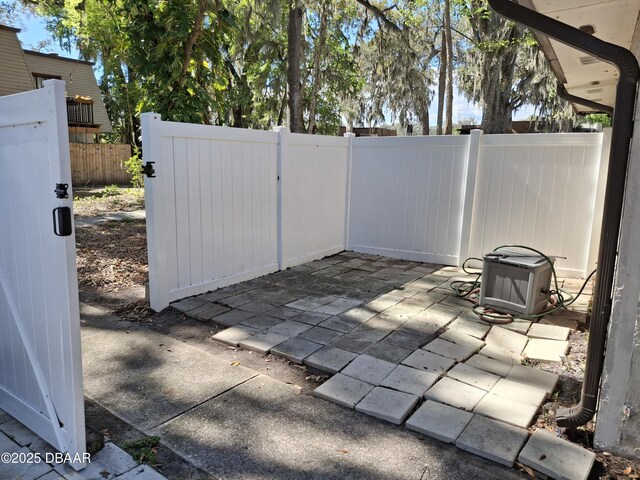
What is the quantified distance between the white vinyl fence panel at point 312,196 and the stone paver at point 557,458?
3.68m

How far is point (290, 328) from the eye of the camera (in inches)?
140

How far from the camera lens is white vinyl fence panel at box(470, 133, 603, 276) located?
4984mm

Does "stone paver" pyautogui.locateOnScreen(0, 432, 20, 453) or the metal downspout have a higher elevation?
the metal downspout

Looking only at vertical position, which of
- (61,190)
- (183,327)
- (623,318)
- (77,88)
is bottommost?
(183,327)

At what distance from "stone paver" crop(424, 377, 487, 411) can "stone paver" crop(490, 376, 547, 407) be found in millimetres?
118

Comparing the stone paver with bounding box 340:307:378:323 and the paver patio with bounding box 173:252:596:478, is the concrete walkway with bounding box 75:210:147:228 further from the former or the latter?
the stone paver with bounding box 340:307:378:323

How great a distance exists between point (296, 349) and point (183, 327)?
1.07 m

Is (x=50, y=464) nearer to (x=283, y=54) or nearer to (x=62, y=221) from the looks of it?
(x=62, y=221)

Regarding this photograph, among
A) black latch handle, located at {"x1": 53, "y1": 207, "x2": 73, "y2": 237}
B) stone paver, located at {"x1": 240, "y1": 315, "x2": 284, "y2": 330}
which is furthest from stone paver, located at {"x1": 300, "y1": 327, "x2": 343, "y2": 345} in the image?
black latch handle, located at {"x1": 53, "y1": 207, "x2": 73, "y2": 237}

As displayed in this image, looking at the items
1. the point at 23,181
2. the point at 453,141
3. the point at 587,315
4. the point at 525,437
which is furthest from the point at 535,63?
the point at 23,181

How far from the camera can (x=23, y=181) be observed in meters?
1.95

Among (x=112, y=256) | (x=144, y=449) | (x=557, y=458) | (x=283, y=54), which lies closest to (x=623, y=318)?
(x=557, y=458)

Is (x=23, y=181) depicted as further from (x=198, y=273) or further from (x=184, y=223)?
(x=198, y=273)

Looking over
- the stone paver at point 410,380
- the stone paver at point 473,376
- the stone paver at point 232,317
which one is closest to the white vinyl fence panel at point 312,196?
the stone paver at point 232,317
